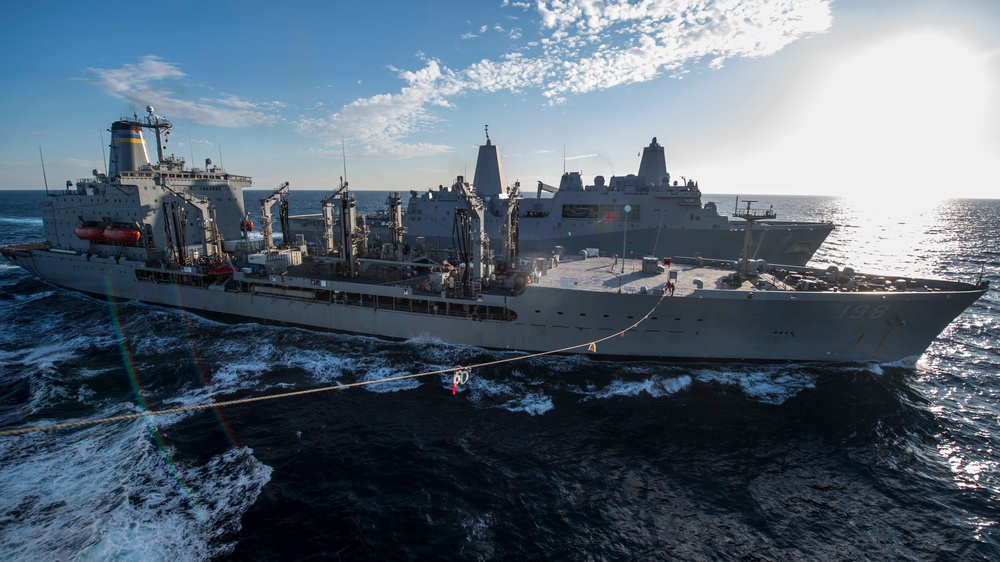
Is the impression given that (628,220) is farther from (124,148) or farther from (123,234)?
(124,148)

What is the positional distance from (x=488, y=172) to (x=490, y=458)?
26.0 m

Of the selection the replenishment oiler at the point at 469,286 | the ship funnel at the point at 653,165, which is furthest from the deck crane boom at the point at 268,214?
the ship funnel at the point at 653,165

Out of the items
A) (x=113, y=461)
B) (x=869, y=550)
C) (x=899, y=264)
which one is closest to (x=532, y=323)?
(x=869, y=550)

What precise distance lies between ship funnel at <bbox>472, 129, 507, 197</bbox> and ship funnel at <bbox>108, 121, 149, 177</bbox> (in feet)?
79.0

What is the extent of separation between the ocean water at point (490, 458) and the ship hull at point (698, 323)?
0.82 meters

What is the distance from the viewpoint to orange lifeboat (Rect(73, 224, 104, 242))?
2916cm

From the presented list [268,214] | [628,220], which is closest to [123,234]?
[268,214]

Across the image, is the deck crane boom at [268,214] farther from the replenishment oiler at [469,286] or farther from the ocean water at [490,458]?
the ocean water at [490,458]

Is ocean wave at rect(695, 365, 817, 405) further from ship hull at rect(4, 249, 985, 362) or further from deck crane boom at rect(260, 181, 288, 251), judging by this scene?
deck crane boom at rect(260, 181, 288, 251)

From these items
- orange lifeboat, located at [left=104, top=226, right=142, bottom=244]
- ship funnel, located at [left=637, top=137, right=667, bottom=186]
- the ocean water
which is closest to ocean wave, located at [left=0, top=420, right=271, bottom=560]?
the ocean water

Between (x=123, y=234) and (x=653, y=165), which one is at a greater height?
(x=653, y=165)

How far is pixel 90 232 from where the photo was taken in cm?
2927

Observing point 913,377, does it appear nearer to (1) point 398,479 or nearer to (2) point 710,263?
(2) point 710,263

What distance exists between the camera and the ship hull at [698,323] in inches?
693
